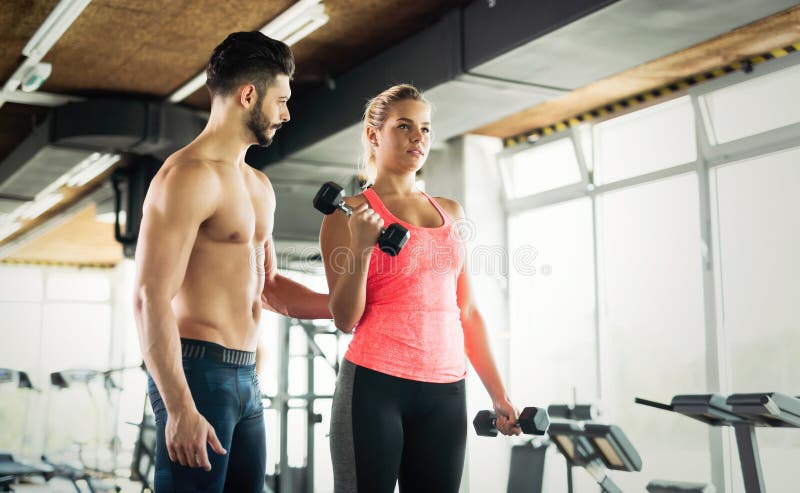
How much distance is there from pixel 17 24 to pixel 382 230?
4.36m

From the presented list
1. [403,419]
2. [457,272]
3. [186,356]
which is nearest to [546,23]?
[457,272]

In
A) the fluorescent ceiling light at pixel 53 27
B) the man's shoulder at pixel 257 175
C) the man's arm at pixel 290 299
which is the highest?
the fluorescent ceiling light at pixel 53 27

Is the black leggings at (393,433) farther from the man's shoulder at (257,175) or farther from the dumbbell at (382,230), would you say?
the man's shoulder at (257,175)

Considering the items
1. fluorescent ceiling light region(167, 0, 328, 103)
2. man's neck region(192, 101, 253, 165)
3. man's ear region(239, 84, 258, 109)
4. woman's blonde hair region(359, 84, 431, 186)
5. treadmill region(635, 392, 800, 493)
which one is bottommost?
treadmill region(635, 392, 800, 493)

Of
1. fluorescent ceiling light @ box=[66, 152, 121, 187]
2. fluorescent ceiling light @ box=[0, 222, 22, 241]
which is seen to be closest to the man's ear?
fluorescent ceiling light @ box=[66, 152, 121, 187]

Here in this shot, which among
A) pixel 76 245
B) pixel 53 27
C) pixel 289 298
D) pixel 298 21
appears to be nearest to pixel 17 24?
pixel 53 27

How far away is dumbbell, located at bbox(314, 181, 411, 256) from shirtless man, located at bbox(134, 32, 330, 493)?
14cm

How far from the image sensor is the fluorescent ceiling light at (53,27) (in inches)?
179

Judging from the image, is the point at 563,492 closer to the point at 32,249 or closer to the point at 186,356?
the point at 186,356

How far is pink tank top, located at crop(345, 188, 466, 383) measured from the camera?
186 centimetres

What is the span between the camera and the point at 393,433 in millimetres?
1818

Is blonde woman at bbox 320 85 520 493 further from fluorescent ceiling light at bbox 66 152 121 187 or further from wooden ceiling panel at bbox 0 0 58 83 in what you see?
fluorescent ceiling light at bbox 66 152 121 187

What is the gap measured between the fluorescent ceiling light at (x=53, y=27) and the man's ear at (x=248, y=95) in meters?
3.24

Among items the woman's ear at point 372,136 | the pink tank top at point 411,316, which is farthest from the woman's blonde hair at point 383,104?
the pink tank top at point 411,316
